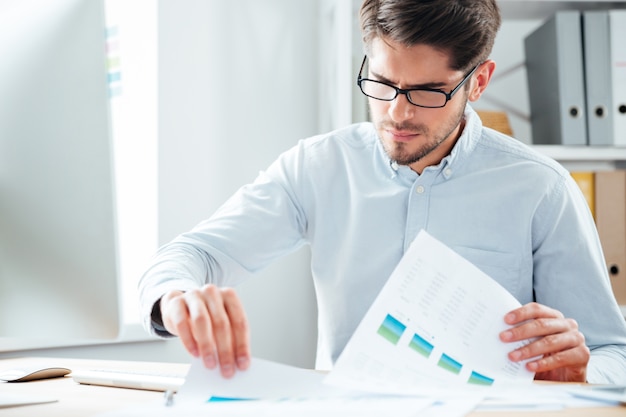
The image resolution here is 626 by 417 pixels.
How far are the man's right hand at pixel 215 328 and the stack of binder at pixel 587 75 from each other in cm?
119

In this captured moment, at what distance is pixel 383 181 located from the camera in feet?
4.41

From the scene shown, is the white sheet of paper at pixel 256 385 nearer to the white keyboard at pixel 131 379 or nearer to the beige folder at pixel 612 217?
the white keyboard at pixel 131 379

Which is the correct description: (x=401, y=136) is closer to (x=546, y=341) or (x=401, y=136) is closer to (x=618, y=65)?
(x=546, y=341)

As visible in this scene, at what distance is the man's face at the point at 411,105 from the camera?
46.3 inches

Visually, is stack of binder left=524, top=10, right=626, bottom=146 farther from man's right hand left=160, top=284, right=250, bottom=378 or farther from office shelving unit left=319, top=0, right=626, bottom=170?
man's right hand left=160, top=284, right=250, bottom=378

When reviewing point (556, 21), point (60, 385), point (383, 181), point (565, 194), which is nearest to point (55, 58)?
point (60, 385)

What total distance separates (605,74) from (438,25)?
2.44ft

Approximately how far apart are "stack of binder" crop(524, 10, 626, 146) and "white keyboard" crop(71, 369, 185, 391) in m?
1.18

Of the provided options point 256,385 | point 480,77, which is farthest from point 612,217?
point 256,385

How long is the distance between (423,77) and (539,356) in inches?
18.8

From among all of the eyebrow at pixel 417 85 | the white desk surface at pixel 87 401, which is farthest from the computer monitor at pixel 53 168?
the eyebrow at pixel 417 85

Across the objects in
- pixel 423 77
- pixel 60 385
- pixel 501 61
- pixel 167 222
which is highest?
pixel 501 61

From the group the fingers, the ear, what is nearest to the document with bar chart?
the fingers

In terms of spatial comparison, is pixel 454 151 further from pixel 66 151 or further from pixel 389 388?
pixel 66 151
